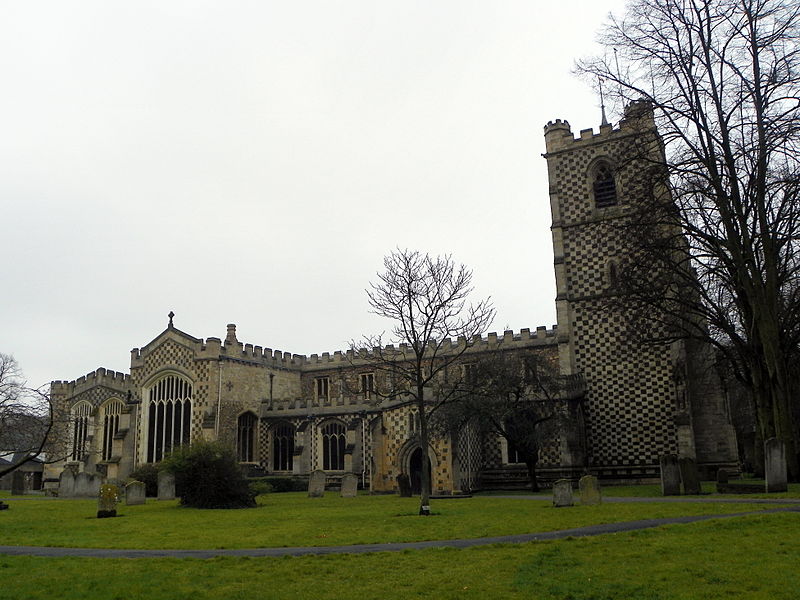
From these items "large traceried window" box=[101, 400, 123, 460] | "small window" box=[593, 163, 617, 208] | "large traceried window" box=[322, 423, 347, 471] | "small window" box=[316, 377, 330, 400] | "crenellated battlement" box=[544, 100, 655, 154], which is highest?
"crenellated battlement" box=[544, 100, 655, 154]

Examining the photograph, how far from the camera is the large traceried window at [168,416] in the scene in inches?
1631

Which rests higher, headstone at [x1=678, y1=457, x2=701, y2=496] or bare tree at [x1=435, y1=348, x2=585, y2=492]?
bare tree at [x1=435, y1=348, x2=585, y2=492]

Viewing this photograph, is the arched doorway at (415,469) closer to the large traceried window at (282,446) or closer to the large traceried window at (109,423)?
the large traceried window at (282,446)

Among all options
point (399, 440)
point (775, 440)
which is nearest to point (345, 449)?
point (399, 440)

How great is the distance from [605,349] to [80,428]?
34033mm

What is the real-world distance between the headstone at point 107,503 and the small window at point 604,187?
24.6 m

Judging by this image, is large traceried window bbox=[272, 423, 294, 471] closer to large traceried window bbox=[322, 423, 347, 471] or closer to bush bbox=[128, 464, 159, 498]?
large traceried window bbox=[322, 423, 347, 471]

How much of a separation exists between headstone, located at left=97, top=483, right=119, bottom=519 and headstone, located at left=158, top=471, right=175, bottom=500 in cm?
667

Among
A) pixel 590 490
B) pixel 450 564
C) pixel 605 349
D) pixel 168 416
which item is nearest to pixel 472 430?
pixel 605 349

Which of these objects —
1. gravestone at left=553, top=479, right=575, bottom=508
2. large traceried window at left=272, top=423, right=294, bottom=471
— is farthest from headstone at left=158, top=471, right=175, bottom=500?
gravestone at left=553, top=479, right=575, bottom=508

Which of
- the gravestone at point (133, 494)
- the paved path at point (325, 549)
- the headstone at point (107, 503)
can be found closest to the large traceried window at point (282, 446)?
the gravestone at point (133, 494)

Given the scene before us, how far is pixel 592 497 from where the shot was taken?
1844cm

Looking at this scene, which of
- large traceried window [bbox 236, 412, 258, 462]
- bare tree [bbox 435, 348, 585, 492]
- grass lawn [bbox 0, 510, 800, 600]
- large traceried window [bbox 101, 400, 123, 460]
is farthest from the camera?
large traceried window [bbox 101, 400, 123, 460]

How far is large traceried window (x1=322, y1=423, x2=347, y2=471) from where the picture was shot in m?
39.8
